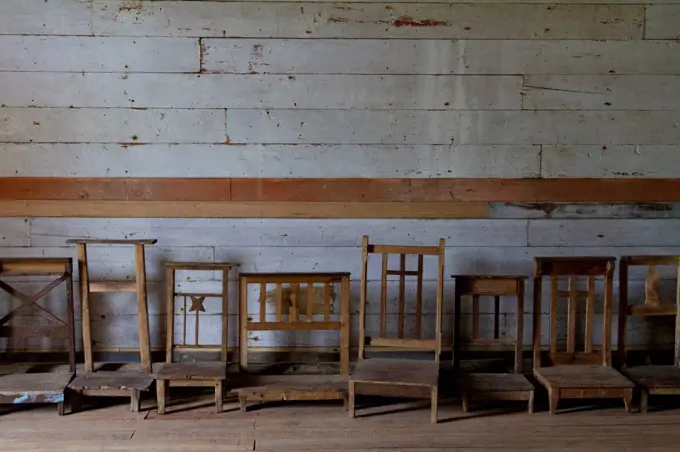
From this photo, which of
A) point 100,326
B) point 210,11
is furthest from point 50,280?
point 210,11

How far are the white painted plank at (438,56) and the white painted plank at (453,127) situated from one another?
0.21 m

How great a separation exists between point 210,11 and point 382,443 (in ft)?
7.16

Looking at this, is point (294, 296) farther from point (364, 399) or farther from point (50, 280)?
point (50, 280)

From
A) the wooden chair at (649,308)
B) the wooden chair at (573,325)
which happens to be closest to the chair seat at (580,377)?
the wooden chair at (573,325)

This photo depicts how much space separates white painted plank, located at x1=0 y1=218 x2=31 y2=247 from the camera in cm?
346

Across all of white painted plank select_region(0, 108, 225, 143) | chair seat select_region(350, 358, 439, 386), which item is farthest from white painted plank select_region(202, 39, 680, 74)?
chair seat select_region(350, 358, 439, 386)

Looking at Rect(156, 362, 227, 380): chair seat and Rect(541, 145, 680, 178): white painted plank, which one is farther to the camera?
Rect(541, 145, 680, 178): white painted plank

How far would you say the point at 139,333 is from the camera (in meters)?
3.44

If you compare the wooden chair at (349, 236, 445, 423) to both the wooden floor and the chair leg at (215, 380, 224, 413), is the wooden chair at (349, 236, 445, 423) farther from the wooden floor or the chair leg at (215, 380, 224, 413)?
the chair leg at (215, 380, 224, 413)

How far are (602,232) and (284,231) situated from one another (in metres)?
1.65

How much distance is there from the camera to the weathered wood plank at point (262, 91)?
338 centimetres

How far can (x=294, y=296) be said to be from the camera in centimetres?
337

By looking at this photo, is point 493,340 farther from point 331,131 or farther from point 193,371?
point 193,371

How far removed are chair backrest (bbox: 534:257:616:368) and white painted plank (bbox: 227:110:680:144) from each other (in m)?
0.63
